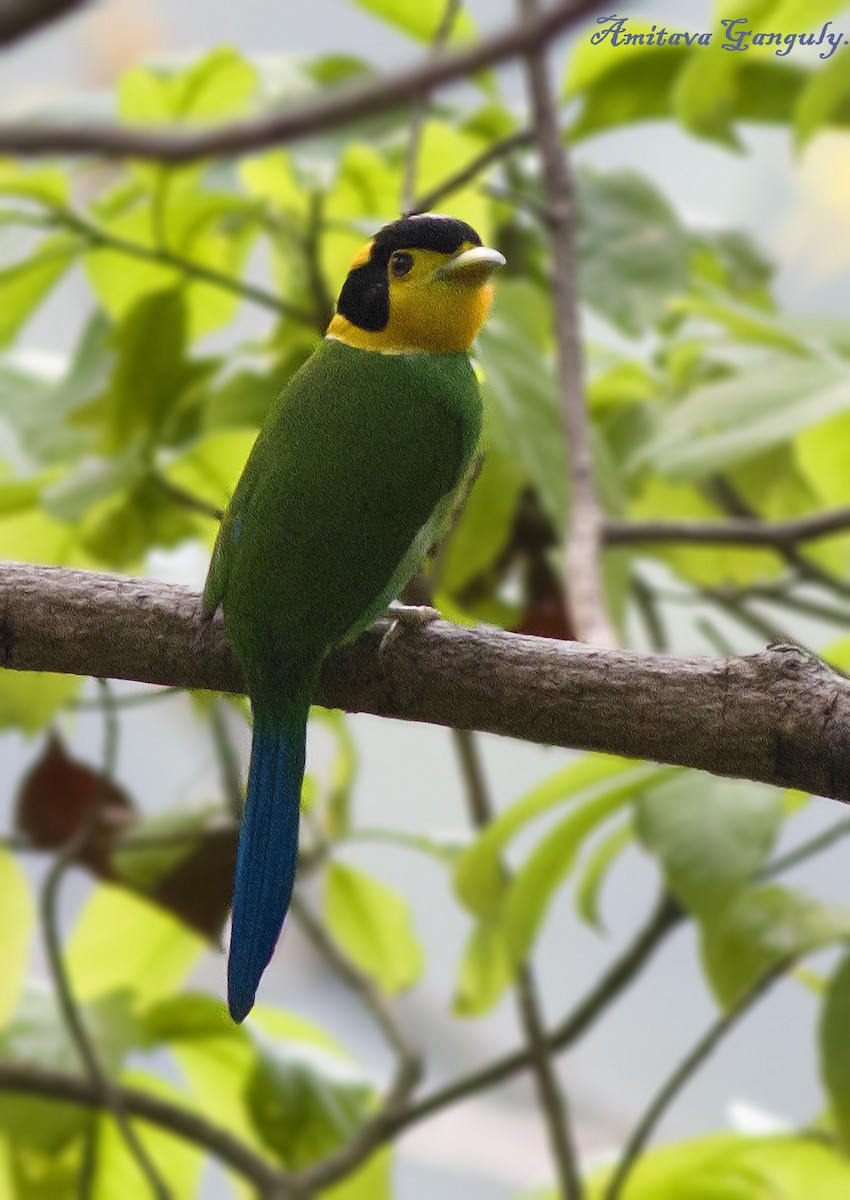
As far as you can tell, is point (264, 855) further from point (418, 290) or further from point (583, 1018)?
point (583, 1018)

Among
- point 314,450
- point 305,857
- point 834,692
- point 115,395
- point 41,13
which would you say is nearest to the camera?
point 41,13

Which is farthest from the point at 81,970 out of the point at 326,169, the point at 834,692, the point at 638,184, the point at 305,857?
the point at 834,692

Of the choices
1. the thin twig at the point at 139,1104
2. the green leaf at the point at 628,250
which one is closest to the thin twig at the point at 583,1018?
the thin twig at the point at 139,1104

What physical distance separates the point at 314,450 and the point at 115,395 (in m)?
0.56

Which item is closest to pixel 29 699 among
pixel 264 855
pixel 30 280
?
pixel 30 280

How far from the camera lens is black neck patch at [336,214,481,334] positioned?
813 mm

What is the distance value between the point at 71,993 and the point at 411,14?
88 centimetres

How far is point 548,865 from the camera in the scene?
1011 millimetres

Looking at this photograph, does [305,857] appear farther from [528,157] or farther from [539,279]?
[528,157]

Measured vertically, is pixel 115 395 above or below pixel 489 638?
above

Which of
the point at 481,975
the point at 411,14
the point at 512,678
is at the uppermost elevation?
the point at 411,14

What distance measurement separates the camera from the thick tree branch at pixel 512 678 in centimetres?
58

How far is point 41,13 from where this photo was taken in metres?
0.24

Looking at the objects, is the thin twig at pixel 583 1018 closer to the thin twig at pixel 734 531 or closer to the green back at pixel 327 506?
the thin twig at pixel 734 531
